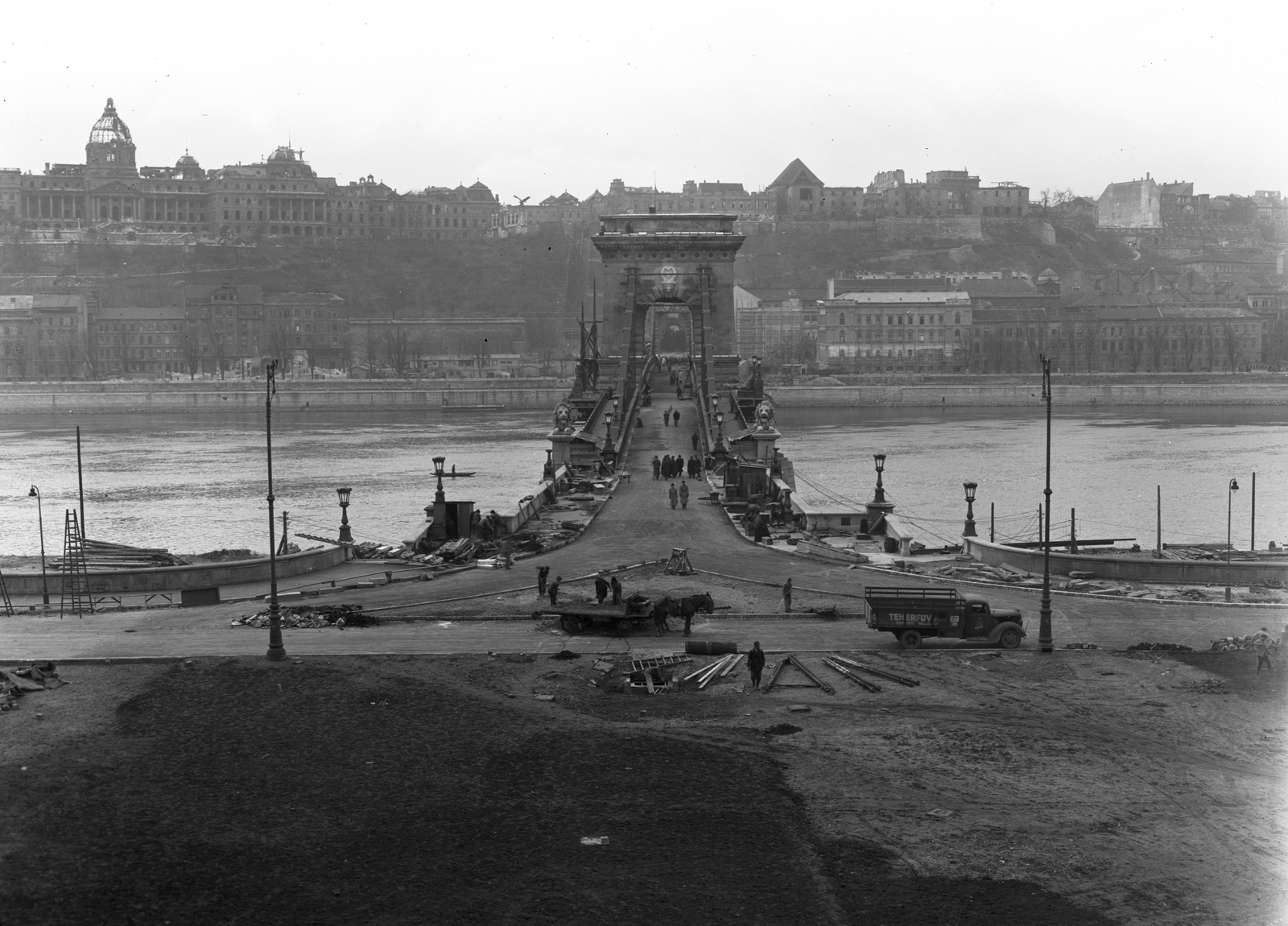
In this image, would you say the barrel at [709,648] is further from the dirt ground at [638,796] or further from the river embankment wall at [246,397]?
the river embankment wall at [246,397]

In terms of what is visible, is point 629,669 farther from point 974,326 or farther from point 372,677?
point 974,326

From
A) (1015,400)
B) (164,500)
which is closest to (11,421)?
(164,500)

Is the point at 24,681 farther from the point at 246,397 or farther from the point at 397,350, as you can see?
the point at 397,350

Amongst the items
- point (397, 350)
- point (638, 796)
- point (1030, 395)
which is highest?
point (397, 350)

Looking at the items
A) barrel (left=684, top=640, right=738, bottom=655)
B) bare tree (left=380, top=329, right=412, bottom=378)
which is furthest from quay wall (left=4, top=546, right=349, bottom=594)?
bare tree (left=380, top=329, right=412, bottom=378)

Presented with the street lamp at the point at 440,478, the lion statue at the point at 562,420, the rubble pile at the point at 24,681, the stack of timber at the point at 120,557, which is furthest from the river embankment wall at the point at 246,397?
the rubble pile at the point at 24,681

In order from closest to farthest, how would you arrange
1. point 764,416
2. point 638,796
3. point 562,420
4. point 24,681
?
point 638,796
point 24,681
point 764,416
point 562,420

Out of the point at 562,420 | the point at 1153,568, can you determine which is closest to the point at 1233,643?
the point at 1153,568
